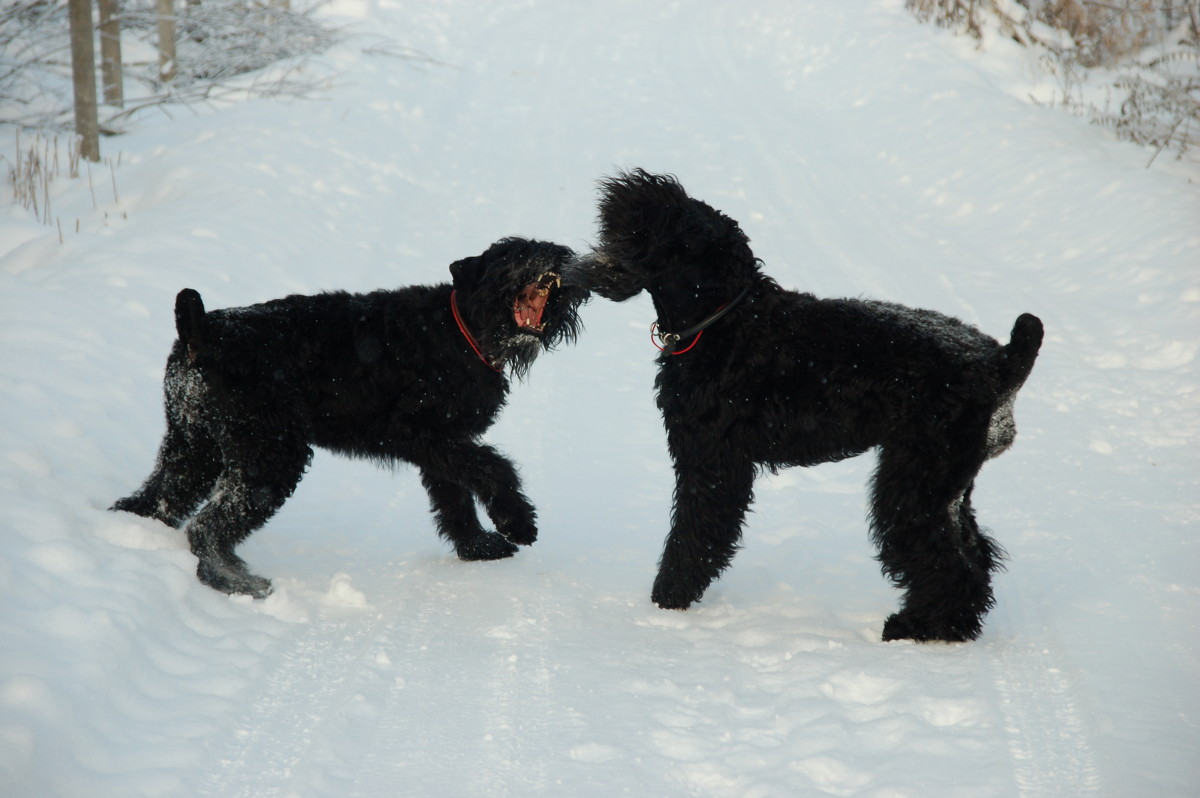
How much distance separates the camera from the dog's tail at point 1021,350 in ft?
11.6

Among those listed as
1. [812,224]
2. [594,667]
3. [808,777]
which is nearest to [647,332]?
[812,224]

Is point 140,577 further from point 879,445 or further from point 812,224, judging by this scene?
point 812,224

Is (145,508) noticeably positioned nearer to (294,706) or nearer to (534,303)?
(294,706)

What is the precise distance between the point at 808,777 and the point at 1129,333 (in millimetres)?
5812

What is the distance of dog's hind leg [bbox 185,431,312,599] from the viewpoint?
4.05m

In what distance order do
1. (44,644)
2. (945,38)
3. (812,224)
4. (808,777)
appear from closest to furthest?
(808,777), (44,644), (812,224), (945,38)

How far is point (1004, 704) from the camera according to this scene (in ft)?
10.7

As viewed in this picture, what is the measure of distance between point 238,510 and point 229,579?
0.33 metres

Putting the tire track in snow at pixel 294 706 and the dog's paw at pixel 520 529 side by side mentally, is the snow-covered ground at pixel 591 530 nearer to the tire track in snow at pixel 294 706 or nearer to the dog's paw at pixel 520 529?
the tire track in snow at pixel 294 706

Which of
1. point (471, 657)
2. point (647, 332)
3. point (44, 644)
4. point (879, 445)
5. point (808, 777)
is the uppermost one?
point (879, 445)

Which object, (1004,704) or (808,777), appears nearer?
(808,777)

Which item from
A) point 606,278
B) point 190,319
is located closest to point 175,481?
point 190,319

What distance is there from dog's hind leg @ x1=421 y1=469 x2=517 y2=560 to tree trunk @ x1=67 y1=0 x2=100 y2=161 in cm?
741

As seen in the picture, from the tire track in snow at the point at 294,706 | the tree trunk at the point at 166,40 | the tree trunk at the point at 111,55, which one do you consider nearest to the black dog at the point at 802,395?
the tire track in snow at the point at 294,706
